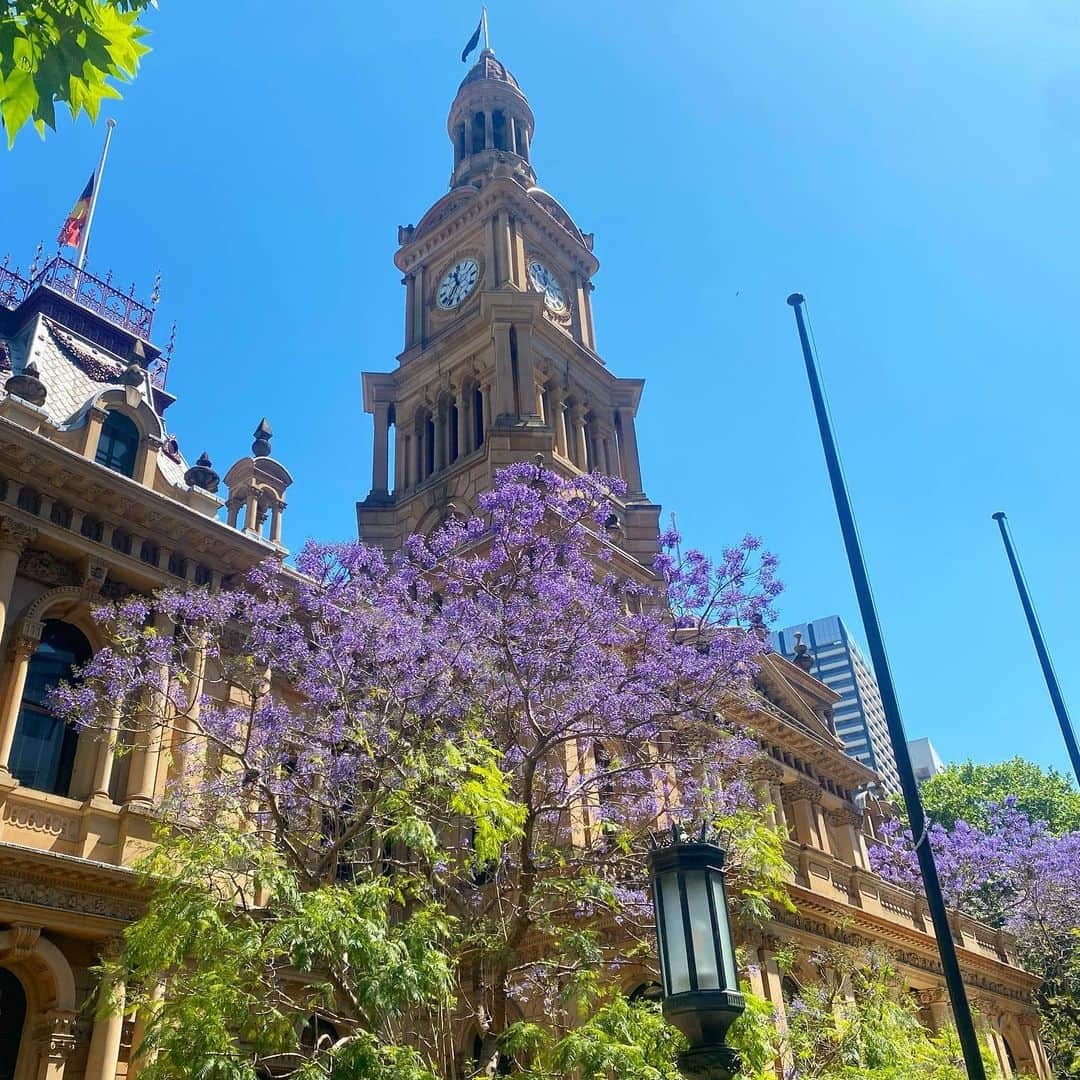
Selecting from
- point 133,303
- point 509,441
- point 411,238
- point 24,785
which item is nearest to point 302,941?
point 24,785

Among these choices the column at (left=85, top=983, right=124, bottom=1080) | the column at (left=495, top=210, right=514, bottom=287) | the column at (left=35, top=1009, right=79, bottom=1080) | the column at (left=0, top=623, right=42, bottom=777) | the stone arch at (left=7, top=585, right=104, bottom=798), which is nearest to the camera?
the column at (left=35, top=1009, right=79, bottom=1080)

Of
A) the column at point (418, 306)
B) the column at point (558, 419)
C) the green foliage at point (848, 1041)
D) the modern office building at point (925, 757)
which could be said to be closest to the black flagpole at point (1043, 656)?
the green foliage at point (848, 1041)

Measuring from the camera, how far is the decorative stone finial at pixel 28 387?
64.0 feet

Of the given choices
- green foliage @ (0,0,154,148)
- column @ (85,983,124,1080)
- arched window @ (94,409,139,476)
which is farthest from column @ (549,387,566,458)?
green foliage @ (0,0,154,148)

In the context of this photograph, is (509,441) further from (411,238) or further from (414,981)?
(414,981)

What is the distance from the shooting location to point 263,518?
24.4 m

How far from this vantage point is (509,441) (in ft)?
106

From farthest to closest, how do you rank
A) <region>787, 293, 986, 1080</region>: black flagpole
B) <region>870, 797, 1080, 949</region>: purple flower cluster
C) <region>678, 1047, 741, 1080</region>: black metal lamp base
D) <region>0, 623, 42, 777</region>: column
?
<region>870, 797, 1080, 949</region>: purple flower cluster → <region>0, 623, 42, 777</region>: column → <region>787, 293, 986, 1080</region>: black flagpole → <region>678, 1047, 741, 1080</region>: black metal lamp base

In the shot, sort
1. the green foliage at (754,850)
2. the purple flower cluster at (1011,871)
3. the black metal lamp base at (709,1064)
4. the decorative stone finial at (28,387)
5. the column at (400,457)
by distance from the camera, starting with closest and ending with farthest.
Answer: the black metal lamp base at (709,1064)
the green foliage at (754,850)
the decorative stone finial at (28,387)
the purple flower cluster at (1011,871)
the column at (400,457)

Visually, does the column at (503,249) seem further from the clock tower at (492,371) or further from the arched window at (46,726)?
the arched window at (46,726)

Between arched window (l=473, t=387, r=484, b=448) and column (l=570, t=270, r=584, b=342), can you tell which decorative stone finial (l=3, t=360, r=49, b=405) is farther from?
column (l=570, t=270, r=584, b=342)

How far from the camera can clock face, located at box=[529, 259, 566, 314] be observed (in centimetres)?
3922

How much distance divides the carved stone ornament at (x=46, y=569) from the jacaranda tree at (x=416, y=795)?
110 cm

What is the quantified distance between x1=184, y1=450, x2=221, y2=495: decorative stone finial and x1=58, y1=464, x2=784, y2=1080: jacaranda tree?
3241 millimetres
